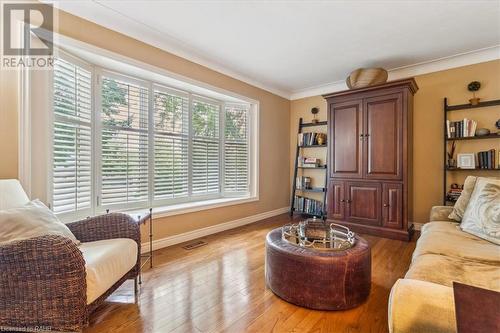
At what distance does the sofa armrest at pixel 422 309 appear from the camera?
825 mm

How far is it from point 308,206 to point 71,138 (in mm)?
3542

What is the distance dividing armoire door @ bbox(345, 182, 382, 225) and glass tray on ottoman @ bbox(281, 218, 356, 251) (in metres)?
1.55

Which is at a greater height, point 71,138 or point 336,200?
point 71,138

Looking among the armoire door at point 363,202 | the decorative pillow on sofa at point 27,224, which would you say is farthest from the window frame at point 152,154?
the armoire door at point 363,202

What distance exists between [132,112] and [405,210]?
11.8 feet

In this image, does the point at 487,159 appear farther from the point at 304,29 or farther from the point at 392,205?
the point at 304,29

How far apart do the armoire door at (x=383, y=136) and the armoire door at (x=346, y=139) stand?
0.10 metres

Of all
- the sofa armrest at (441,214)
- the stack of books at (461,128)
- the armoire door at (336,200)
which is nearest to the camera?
the sofa armrest at (441,214)

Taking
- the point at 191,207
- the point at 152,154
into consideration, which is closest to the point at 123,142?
the point at 152,154

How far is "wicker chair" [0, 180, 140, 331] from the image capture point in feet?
3.87

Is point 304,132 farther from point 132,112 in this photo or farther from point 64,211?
point 64,211

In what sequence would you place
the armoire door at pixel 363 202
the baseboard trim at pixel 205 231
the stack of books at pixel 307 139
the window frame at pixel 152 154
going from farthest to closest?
the stack of books at pixel 307 139 < the armoire door at pixel 363 202 < the baseboard trim at pixel 205 231 < the window frame at pixel 152 154

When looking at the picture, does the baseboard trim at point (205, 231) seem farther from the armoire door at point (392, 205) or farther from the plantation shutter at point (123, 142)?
the armoire door at point (392, 205)

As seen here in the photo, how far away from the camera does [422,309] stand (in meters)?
0.86
